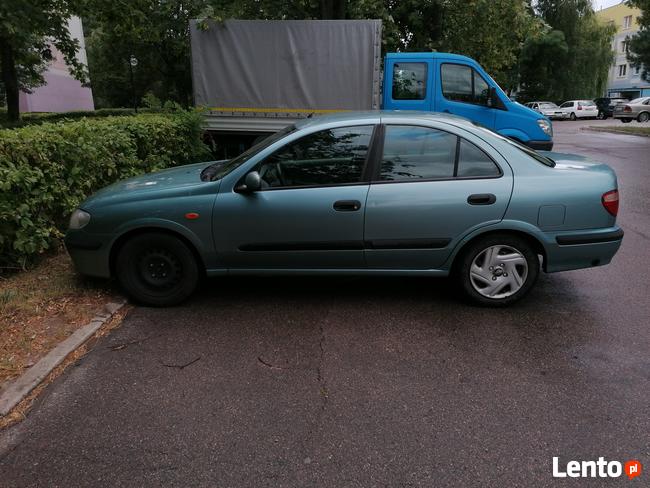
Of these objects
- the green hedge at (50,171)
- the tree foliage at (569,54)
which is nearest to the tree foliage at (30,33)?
the green hedge at (50,171)

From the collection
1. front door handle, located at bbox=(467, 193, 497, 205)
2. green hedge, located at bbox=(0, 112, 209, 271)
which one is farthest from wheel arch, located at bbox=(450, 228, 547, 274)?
green hedge, located at bbox=(0, 112, 209, 271)

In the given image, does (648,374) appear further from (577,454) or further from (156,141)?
(156,141)

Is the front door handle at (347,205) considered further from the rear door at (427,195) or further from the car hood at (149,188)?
the car hood at (149,188)

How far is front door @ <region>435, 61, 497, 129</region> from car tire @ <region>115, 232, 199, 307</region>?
6.78 meters

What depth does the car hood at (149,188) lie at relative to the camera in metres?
4.32

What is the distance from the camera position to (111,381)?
3.36 metres

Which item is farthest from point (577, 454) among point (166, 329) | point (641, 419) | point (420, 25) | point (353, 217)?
point (420, 25)

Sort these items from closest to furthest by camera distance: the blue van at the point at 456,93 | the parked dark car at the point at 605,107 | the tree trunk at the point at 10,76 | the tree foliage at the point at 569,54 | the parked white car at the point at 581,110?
the blue van at the point at 456,93 < the tree trunk at the point at 10,76 < the parked white car at the point at 581,110 < the parked dark car at the point at 605,107 < the tree foliage at the point at 569,54

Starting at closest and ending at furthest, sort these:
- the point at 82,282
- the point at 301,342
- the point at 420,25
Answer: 1. the point at 301,342
2. the point at 82,282
3. the point at 420,25

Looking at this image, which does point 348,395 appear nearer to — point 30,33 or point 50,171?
point 50,171

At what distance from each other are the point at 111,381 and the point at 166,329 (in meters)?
0.77

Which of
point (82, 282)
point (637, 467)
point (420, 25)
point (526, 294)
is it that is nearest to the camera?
point (637, 467)

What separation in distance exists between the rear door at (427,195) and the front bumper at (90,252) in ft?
7.03

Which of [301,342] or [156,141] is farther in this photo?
[156,141]
